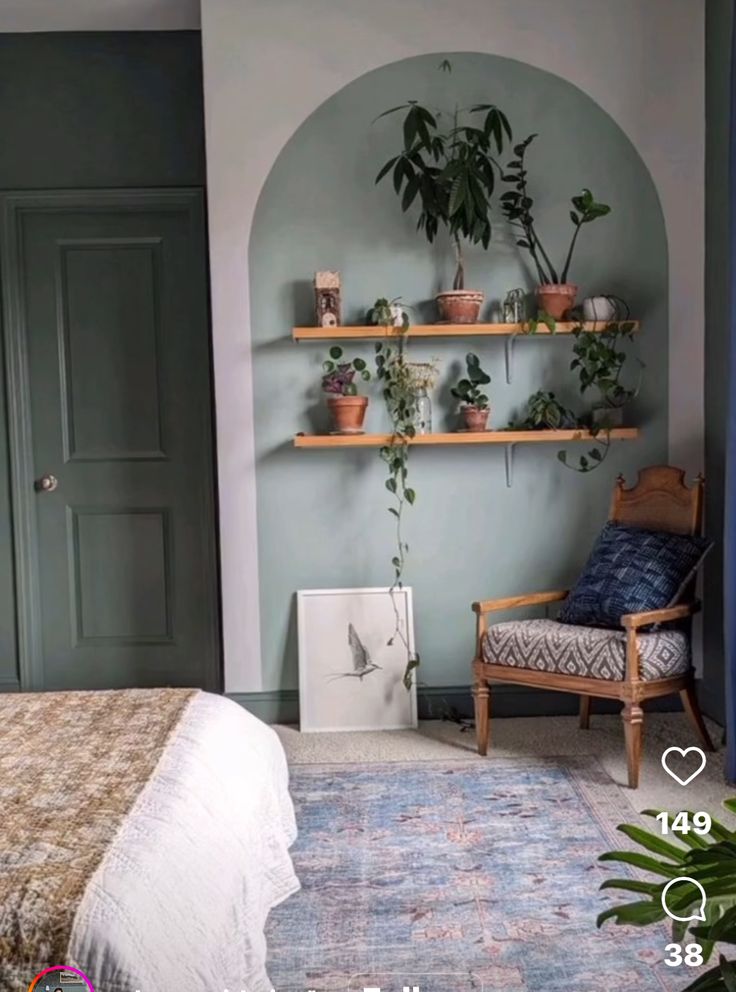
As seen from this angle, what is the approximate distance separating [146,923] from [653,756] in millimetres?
2489

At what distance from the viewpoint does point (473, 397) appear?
407cm

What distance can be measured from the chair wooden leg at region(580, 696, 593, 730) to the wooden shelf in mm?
995

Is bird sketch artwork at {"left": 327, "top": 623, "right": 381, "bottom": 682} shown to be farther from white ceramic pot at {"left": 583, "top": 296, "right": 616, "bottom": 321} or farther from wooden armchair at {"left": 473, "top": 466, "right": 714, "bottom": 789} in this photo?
white ceramic pot at {"left": 583, "top": 296, "right": 616, "bottom": 321}

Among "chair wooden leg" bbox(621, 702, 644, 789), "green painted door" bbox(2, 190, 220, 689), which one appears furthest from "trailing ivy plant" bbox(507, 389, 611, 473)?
"green painted door" bbox(2, 190, 220, 689)

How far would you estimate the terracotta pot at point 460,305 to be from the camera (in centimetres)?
397

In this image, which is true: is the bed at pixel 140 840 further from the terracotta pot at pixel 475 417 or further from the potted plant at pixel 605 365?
the potted plant at pixel 605 365

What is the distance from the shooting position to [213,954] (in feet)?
5.42

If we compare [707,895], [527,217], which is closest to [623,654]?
[527,217]

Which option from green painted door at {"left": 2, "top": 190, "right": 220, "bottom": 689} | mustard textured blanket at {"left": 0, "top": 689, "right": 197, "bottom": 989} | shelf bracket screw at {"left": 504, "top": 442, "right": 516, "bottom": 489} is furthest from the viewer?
green painted door at {"left": 2, "top": 190, "right": 220, "bottom": 689}

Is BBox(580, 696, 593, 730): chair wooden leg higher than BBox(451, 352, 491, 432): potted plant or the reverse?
the reverse

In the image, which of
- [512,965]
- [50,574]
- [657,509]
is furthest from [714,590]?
[50,574]

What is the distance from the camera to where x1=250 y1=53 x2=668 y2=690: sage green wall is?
13.4 ft

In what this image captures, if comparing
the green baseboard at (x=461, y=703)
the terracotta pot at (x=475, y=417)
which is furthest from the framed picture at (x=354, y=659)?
the terracotta pot at (x=475, y=417)

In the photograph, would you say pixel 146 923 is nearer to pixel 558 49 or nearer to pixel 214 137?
pixel 214 137
